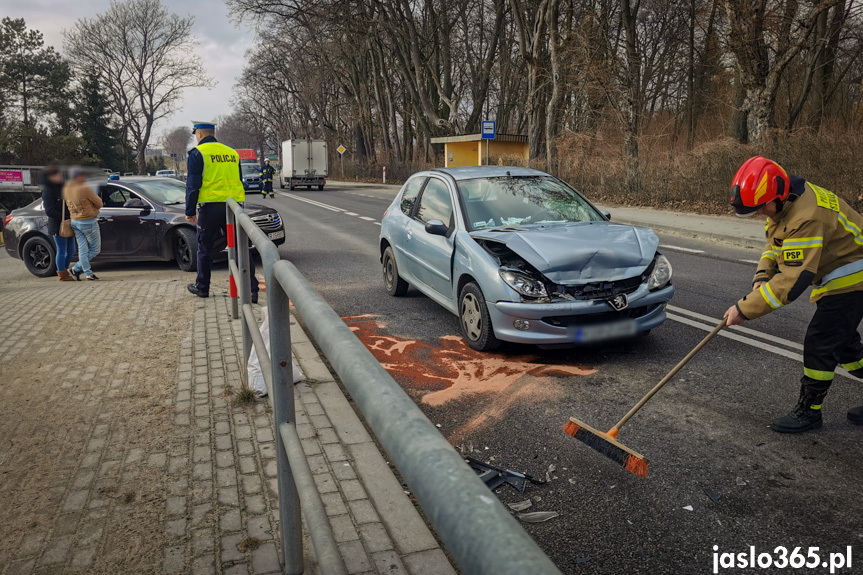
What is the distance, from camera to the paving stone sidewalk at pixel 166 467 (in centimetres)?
270

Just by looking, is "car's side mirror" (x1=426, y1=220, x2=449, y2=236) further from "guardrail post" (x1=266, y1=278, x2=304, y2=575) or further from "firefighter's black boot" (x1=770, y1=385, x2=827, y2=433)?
"guardrail post" (x1=266, y1=278, x2=304, y2=575)

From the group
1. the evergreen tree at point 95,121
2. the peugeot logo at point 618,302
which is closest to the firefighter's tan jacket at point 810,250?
the peugeot logo at point 618,302

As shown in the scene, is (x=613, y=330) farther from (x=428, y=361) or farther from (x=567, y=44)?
(x=567, y=44)

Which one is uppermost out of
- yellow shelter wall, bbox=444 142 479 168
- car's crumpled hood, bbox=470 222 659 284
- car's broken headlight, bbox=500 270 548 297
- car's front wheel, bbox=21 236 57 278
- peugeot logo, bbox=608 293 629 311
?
yellow shelter wall, bbox=444 142 479 168

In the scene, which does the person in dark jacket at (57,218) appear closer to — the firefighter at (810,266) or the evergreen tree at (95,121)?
the firefighter at (810,266)

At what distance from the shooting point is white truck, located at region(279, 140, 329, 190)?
40.2 metres

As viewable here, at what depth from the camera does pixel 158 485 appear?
3.27 m

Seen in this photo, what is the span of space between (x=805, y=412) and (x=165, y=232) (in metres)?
9.37

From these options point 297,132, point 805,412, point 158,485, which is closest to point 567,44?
point 805,412

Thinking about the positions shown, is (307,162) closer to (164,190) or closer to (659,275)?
(164,190)

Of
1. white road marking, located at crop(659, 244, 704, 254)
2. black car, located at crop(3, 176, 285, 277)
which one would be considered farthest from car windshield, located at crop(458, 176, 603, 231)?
white road marking, located at crop(659, 244, 704, 254)

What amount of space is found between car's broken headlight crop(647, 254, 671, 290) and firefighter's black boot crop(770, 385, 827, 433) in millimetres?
1620

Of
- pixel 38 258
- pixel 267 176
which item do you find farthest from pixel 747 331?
pixel 267 176

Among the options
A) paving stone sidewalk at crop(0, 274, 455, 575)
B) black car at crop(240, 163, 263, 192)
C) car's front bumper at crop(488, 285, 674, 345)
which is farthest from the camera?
black car at crop(240, 163, 263, 192)
